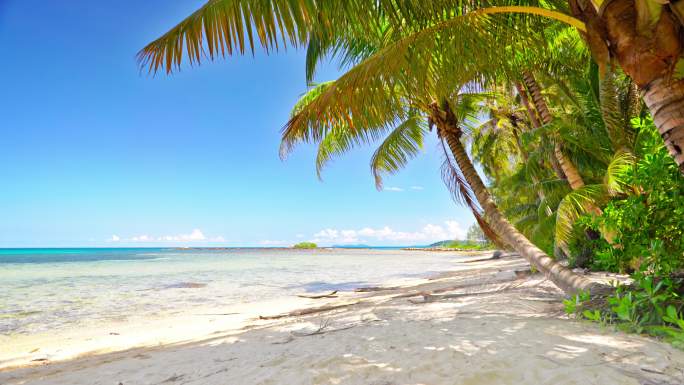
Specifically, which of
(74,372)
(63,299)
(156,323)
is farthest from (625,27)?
(63,299)

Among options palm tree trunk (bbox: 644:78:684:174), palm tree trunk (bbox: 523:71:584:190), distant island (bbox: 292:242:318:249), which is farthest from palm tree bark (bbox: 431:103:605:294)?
distant island (bbox: 292:242:318:249)

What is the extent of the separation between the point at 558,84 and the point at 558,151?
5.32 feet

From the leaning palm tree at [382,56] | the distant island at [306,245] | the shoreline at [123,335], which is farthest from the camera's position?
the distant island at [306,245]

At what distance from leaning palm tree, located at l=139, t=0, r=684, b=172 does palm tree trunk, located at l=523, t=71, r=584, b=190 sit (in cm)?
315

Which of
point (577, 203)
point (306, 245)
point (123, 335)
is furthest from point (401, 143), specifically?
point (306, 245)

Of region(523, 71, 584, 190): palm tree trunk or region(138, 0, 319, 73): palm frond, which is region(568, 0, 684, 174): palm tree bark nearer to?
region(138, 0, 319, 73): palm frond

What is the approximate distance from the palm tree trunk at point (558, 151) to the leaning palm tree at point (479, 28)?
315cm

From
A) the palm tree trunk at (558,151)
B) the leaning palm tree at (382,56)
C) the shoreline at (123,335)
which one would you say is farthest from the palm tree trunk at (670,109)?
the shoreline at (123,335)

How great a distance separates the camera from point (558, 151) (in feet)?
21.1

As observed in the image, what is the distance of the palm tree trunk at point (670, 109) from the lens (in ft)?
7.45

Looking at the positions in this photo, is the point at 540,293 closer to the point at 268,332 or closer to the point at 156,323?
the point at 268,332

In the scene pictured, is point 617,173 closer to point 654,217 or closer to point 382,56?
point 654,217

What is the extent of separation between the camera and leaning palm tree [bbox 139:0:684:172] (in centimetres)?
223

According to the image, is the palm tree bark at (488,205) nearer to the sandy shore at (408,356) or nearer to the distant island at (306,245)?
the sandy shore at (408,356)
